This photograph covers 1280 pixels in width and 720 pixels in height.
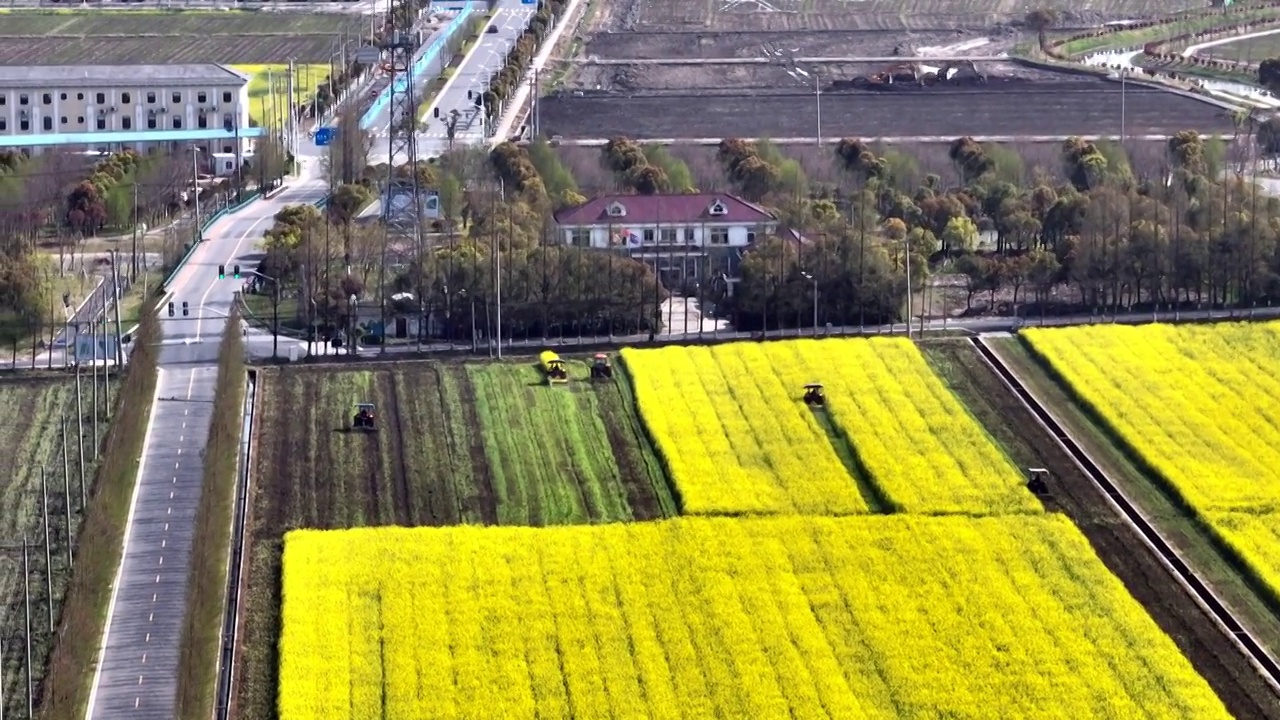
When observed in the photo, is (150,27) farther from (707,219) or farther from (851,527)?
(851,527)

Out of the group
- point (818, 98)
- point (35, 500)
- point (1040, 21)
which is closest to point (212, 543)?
point (35, 500)

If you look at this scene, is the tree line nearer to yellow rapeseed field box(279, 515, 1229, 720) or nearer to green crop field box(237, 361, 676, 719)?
green crop field box(237, 361, 676, 719)

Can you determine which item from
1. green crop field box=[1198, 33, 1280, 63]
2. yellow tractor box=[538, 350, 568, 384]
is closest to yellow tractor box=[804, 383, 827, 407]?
yellow tractor box=[538, 350, 568, 384]

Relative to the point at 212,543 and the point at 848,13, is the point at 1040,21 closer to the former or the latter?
the point at 848,13

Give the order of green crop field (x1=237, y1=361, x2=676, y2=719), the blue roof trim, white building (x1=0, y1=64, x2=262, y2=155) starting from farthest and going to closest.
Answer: white building (x1=0, y1=64, x2=262, y2=155) → the blue roof trim → green crop field (x1=237, y1=361, x2=676, y2=719)

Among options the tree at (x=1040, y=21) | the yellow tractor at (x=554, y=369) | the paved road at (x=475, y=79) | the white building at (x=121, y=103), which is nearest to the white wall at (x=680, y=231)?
the yellow tractor at (x=554, y=369)
